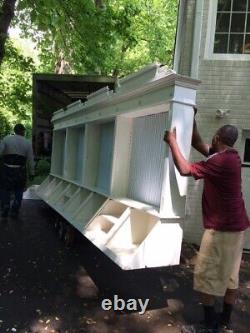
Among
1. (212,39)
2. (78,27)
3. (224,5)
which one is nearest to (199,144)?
(212,39)

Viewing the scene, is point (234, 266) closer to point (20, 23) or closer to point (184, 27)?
point (184, 27)

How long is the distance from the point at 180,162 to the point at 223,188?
0.52 meters

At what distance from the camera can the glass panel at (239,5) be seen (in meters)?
8.28

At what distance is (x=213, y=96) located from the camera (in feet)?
27.1

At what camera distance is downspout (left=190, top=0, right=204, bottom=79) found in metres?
8.25

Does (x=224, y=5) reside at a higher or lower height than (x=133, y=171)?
higher

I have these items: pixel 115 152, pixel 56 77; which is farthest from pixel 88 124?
pixel 56 77

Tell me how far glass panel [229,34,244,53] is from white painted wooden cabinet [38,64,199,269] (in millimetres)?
3002

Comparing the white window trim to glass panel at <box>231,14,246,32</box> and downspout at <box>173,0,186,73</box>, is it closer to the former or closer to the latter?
glass panel at <box>231,14,246,32</box>

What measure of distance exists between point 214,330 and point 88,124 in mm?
4447

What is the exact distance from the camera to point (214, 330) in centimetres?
447

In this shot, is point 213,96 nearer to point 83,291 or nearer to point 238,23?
point 238,23

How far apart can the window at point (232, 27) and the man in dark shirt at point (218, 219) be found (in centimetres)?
443

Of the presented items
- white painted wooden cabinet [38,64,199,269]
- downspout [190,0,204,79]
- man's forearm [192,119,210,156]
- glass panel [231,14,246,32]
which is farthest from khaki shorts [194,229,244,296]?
glass panel [231,14,246,32]
